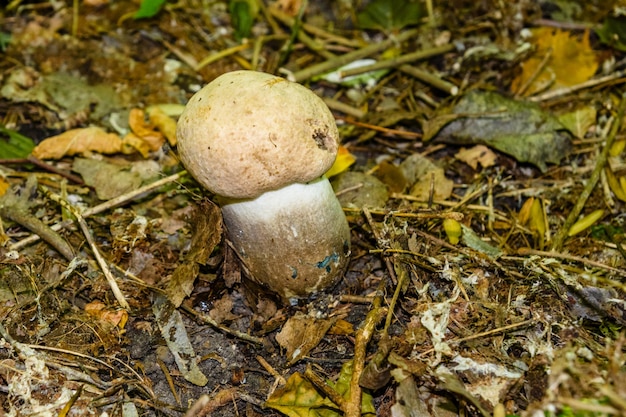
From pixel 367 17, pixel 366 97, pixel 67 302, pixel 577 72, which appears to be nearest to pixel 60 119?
pixel 67 302

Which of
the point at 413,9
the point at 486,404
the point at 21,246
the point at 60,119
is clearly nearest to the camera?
the point at 486,404

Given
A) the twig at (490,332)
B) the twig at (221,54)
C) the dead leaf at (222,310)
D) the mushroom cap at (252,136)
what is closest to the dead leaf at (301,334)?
the dead leaf at (222,310)

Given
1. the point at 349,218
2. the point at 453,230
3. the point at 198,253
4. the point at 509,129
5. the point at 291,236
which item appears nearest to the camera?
the point at 291,236

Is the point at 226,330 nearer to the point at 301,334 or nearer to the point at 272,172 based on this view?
the point at 301,334

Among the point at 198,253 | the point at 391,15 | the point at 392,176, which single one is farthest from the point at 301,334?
the point at 391,15

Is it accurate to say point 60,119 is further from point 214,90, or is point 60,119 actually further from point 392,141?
point 392,141

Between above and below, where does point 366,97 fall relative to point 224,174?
below
